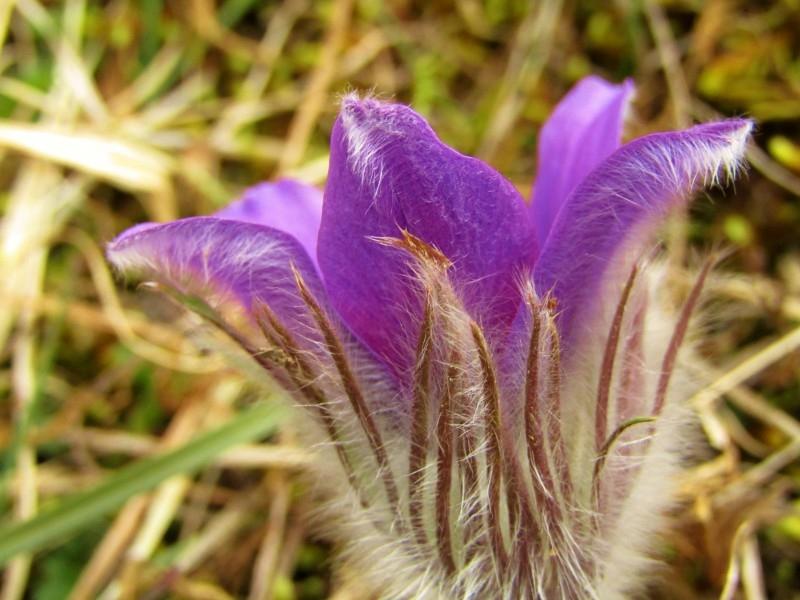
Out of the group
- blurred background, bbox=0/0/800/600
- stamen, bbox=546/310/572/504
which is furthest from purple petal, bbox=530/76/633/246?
blurred background, bbox=0/0/800/600

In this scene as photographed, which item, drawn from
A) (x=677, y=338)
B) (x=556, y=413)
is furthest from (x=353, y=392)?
(x=677, y=338)

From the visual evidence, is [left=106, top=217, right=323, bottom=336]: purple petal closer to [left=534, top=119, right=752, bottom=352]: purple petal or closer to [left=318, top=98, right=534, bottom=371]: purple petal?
[left=318, top=98, right=534, bottom=371]: purple petal

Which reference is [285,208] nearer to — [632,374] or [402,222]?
[402,222]

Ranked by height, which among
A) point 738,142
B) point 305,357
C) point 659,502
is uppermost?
point 738,142

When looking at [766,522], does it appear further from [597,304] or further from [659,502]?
[597,304]

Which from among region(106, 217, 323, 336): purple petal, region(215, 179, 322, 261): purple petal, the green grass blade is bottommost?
the green grass blade

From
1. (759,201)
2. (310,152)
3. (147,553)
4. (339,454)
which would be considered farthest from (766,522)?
(310,152)

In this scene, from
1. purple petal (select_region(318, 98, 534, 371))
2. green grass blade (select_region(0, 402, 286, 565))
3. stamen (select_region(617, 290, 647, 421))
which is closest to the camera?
purple petal (select_region(318, 98, 534, 371))
